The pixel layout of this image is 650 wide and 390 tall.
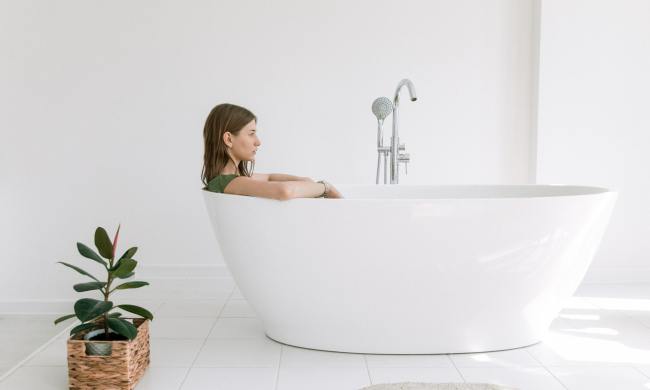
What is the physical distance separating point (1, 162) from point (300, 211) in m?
2.04

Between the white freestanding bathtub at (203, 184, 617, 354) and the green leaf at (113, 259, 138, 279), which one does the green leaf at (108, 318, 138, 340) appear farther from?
the white freestanding bathtub at (203, 184, 617, 354)

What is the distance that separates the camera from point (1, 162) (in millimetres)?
3447

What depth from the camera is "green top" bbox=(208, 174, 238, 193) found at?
7.50ft

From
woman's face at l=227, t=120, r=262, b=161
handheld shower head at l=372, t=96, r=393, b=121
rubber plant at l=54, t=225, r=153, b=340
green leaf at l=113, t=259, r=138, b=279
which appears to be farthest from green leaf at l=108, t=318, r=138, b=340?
handheld shower head at l=372, t=96, r=393, b=121

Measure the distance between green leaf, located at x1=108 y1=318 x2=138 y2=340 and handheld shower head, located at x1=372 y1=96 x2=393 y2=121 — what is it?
163 centimetres

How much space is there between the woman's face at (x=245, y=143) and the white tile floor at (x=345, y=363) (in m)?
0.65

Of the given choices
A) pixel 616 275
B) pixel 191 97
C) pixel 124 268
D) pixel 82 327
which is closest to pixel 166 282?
pixel 191 97

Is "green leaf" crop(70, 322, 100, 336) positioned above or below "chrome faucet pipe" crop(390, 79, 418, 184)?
below

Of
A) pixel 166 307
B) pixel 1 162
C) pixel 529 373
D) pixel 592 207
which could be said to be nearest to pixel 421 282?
pixel 529 373

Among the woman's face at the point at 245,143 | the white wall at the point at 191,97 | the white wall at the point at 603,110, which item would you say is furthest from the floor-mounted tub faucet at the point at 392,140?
the woman's face at the point at 245,143

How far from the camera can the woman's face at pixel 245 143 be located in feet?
7.91

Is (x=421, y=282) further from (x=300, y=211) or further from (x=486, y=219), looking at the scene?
(x=300, y=211)

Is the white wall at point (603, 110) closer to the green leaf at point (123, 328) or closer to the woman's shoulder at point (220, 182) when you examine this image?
the woman's shoulder at point (220, 182)

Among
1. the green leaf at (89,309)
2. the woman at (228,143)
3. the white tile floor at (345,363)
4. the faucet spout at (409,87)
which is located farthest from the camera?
the faucet spout at (409,87)
